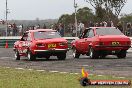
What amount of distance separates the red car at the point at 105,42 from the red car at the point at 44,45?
145 cm

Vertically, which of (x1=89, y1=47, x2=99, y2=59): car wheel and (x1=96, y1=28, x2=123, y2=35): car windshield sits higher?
(x1=96, y1=28, x2=123, y2=35): car windshield

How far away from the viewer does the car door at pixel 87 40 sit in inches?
912

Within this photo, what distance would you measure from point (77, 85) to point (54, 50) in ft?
37.9

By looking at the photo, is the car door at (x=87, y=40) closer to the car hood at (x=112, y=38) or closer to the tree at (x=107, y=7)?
the car hood at (x=112, y=38)

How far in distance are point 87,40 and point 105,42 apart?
1.55m

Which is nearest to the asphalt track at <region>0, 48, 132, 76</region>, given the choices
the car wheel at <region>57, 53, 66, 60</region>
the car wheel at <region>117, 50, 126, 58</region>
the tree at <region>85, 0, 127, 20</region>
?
the car wheel at <region>57, 53, 66, 60</region>

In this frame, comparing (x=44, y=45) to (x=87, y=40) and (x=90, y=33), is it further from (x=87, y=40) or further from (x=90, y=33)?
(x=90, y=33)

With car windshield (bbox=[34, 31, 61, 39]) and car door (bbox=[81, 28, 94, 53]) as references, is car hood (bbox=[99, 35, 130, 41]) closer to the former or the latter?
car door (bbox=[81, 28, 94, 53])

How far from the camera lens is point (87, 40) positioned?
76.7ft

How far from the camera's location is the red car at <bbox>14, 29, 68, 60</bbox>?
21516mm

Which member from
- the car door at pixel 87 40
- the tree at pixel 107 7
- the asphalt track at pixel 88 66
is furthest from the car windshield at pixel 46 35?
the tree at pixel 107 7

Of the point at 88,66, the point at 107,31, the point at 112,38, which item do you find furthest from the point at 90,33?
the point at 88,66

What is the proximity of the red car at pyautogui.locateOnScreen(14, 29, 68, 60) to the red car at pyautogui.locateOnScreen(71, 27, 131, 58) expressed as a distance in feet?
4.74

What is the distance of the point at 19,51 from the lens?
23844 millimetres
